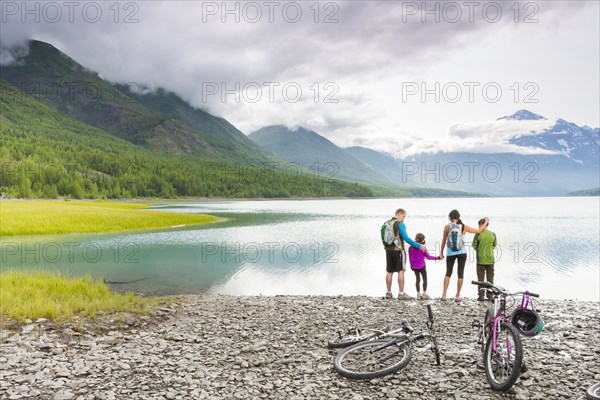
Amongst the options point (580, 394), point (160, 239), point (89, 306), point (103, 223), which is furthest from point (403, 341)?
point (103, 223)

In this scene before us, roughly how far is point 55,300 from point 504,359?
1751cm

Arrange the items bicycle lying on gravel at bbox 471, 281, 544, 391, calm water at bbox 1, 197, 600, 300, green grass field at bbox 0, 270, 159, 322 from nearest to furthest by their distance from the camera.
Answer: bicycle lying on gravel at bbox 471, 281, 544, 391 < green grass field at bbox 0, 270, 159, 322 < calm water at bbox 1, 197, 600, 300

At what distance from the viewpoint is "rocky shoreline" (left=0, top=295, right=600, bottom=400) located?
922 cm

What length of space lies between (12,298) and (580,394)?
66.3 ft

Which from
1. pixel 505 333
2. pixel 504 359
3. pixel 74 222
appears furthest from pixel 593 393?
pixel 74 222

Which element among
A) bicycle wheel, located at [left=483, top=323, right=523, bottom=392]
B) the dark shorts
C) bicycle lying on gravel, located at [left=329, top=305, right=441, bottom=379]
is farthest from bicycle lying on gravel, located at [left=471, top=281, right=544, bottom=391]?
the dark shorts

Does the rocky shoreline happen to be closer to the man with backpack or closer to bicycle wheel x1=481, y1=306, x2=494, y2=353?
bicycle wheel x1=481, y1=306, x2=494, y2=353

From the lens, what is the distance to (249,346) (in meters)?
12.4

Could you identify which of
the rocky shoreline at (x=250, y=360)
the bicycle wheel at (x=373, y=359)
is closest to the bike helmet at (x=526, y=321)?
the rocky shoreline at (x=250, y=360)

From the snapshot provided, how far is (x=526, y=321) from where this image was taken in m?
9.31

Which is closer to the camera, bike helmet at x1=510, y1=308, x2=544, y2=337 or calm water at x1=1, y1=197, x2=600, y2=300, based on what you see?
bike helmet at x1=510, y1=308, x2=544, y2=337

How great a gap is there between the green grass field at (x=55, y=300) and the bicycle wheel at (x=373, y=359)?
9715 millimetres

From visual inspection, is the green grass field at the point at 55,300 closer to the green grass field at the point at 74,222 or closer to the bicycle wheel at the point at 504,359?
the bicycle wheel at the point at 504,359

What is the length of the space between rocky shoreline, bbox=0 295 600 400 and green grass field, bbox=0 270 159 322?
37.0 inches
